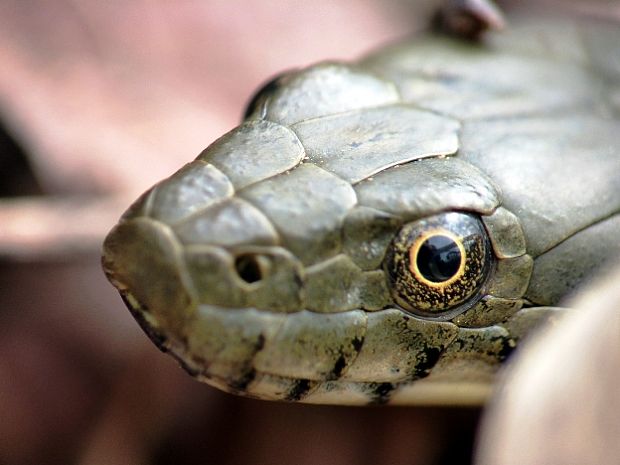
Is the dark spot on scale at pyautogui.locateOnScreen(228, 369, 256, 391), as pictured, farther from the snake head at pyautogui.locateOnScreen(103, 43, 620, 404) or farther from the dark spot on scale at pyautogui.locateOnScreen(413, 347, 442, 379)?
the dark spot on scale at pyautogui.locateOnScreen(413, 347, 442, 379)

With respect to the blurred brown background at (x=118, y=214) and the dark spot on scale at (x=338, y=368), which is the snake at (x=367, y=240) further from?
the blurred brown background at (x=118, y=214)

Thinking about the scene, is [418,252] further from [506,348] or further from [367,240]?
[506,348]

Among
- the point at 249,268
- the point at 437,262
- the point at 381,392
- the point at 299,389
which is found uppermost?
the point at 249,268

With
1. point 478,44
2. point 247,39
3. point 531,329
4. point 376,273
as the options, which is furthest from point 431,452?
point 247,39

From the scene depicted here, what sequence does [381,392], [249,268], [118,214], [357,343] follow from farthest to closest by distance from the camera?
[118,214], [381,392], [357,343], [249,268]

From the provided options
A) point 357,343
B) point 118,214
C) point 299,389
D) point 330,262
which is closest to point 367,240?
point 330,262

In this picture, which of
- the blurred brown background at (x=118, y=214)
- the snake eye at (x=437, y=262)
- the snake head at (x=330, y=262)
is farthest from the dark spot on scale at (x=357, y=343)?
the blurred brown background at (x=118, y=214)

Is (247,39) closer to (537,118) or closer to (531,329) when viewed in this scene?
(537,118)
